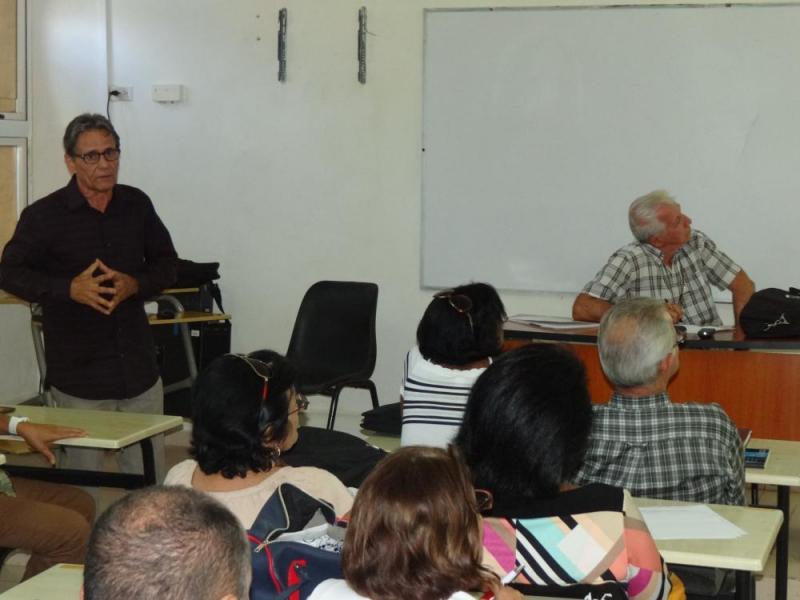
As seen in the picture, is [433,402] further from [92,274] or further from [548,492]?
[92,274]

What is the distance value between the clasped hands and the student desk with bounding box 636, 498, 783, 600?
215 centimetres

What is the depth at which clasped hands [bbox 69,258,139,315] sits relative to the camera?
3.95 meters

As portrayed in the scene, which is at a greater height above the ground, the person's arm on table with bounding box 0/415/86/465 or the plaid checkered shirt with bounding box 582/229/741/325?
the plaid checkered shirt with bounding box 582/229/741/325

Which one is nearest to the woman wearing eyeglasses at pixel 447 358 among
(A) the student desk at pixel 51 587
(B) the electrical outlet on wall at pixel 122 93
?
(A) the student desk at pixel 51 587

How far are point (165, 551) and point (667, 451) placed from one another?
6.16ft

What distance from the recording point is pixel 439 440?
324 cm

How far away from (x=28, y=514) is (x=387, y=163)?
3488mm

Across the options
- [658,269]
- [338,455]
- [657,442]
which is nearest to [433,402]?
[338,455]

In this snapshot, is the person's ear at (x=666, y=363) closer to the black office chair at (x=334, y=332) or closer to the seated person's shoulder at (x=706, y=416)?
the seated person's shoulder at (x=706, y=416)

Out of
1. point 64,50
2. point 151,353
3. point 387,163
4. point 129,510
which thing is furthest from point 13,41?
point 129,510

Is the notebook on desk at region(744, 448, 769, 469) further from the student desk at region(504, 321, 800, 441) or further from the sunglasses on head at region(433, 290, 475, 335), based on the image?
the student desk at region(504, 321, 800, 441)

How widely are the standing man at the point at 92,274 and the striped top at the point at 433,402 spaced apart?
129 centimetres

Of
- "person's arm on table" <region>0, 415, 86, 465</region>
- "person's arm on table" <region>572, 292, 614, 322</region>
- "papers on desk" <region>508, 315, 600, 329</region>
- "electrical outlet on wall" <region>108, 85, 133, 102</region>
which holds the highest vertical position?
"electrical outlet on wall" <region>108, 85, 133, 102</region>

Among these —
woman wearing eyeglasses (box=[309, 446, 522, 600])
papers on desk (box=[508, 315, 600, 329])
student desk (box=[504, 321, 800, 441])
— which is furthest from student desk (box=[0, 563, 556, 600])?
papers on desk (box=[508, 315, 600, 329])
